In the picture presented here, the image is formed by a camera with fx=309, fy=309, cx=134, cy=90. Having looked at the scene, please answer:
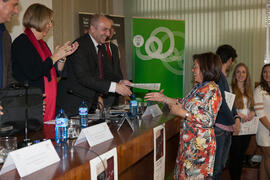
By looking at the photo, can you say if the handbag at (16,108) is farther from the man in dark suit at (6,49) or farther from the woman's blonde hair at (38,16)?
the woman's blonde hair at (38,16)

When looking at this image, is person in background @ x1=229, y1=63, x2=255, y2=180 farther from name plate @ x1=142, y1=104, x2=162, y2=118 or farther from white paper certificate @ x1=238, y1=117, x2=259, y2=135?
name plate @ x1=142, y1=104, x2=162, y2=118

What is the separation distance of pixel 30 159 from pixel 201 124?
1.25 metres

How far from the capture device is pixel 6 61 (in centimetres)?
231

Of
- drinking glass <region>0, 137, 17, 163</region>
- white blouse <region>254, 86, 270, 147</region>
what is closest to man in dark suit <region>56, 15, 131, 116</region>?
drinking glass <region>0, 137, 17, 163</region>

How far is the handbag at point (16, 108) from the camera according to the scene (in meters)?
1.80

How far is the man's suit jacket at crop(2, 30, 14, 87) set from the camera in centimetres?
228

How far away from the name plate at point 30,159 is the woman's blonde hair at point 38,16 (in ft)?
4.69

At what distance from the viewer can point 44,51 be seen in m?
2.75

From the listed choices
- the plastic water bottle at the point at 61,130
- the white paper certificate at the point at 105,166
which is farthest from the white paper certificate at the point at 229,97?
the plastic water bottle at the point at 61,130

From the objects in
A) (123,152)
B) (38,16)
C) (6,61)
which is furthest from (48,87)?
(123,152)

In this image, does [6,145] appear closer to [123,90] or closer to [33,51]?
[33,51]

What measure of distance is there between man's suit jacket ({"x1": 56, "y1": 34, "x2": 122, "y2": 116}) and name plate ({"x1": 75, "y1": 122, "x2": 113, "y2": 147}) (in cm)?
88

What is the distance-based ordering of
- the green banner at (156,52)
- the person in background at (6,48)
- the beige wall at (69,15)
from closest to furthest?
1. the person in background at (6,48)
2. the beige wall at (69,15)
3. the green banner at (156,52)

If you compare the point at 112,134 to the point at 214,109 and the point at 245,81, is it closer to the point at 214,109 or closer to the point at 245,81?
the point at 214,109
